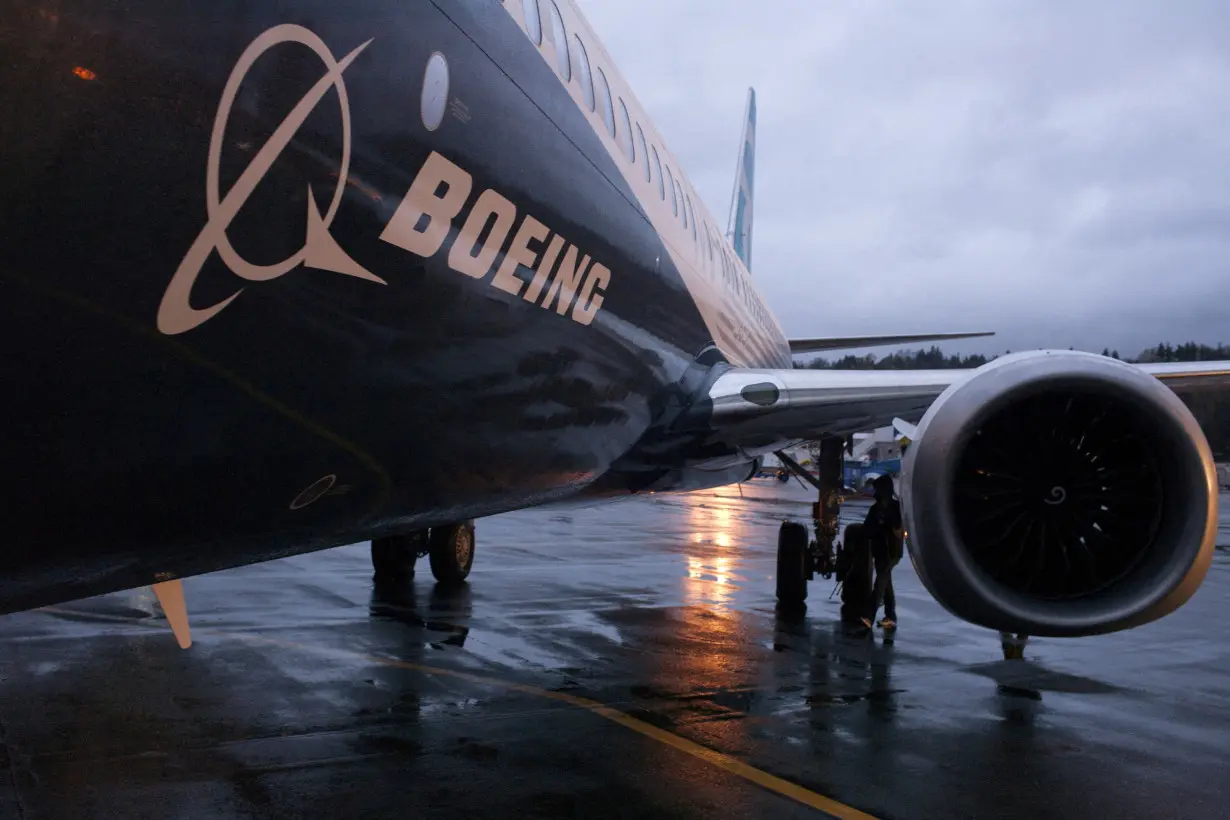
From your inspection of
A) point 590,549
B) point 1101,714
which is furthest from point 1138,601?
point 590,549

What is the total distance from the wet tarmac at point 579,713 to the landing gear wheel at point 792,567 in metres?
0.45

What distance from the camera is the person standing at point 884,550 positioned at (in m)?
9.61

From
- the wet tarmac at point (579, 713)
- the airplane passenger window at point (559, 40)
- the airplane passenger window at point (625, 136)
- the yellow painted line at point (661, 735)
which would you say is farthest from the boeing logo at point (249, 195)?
the airplane passenger window at point (625, 136)

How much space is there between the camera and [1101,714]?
635 centimetres

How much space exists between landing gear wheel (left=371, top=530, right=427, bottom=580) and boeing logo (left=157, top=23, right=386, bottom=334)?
9238 mm

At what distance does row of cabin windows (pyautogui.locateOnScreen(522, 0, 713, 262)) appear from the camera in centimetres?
439

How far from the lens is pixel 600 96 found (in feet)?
18.0

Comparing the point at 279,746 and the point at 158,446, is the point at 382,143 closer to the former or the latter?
the point at 158,446

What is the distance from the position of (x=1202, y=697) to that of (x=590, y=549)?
10.8m

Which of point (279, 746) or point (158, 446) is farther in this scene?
point (279, 746)

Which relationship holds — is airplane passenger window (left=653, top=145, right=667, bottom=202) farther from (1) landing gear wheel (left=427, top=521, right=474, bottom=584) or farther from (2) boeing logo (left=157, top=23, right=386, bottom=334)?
(1) landing gear wheel (left=427, top=521, right=474, bottom=584)

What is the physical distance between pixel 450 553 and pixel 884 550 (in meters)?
4.48

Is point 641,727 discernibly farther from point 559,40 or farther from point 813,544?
point 813,544

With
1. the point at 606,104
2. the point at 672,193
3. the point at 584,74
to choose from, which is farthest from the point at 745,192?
the point at 584,74
